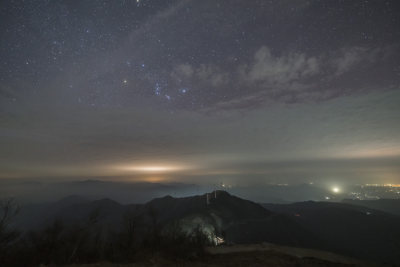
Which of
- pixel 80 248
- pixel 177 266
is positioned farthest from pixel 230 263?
pixel 80 248

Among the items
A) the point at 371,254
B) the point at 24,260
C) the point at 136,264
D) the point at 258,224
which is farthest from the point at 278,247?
the point at 371,254

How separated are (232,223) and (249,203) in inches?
1655

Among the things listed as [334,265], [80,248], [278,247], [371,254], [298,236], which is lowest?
[371,254]

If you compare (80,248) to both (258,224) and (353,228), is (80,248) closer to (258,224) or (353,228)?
(258,224)

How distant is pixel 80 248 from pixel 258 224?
11803cm

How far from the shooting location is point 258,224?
124625 millimetres

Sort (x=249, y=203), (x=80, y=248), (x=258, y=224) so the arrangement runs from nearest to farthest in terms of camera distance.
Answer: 1. (x=80, y=248)
2. (x=258, y=224)
3. (x=249, y=203)

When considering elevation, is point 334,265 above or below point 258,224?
above

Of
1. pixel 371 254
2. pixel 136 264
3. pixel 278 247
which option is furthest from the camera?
pixel 371 254

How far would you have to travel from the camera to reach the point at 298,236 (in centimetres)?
11462

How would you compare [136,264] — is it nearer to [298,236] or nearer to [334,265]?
[334,265]

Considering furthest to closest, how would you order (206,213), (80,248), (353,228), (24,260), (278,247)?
1. (353,228)
2. (206,213)
3. (80,248)
4. (24,260)
5. (278,247)

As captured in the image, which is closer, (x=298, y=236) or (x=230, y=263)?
(x=230, y=263)

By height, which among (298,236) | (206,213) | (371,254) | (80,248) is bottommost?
(371,254)
